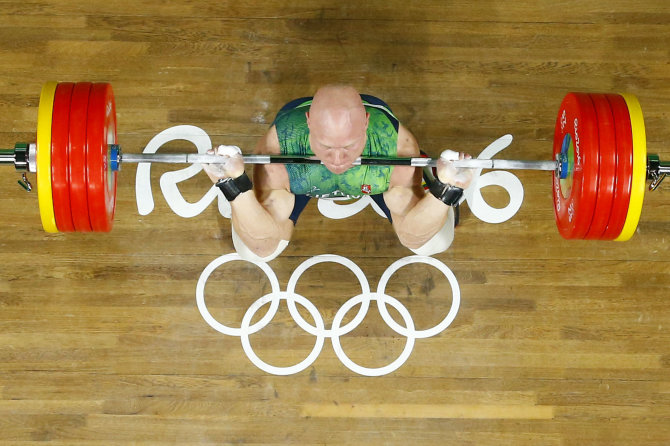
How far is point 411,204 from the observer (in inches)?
99.7

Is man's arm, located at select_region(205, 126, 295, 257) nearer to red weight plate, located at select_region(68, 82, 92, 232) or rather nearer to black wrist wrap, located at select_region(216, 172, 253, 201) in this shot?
black wrist wrap, located at select_region(216, 172, 253, 201)

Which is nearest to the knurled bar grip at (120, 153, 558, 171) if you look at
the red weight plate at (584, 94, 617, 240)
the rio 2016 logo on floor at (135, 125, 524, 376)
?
the red weight plate at (584, 94, 617, 240)

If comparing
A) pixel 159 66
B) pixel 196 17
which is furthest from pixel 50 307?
pixel 196 17

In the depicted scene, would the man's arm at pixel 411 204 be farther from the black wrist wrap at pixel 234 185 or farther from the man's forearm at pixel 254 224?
the black wrist wrap at pixel 234 185

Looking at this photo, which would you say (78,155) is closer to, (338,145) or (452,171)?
(338,145)

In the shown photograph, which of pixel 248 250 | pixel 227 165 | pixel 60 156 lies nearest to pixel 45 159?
pixel 60 156

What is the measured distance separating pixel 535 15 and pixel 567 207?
3.74 ft

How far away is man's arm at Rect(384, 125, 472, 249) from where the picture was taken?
7.77 ft

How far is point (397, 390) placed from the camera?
9.25ft

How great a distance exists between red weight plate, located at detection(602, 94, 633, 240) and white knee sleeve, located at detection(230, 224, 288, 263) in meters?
1.16

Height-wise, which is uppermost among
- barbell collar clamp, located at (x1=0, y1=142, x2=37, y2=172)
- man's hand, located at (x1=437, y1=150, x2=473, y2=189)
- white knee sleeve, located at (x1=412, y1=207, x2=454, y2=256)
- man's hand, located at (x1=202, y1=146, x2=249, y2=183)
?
barbell collar clamp, located at (x1=0, y1=142, x2=37, y2=172)

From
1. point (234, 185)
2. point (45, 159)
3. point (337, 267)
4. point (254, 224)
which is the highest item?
point (45, 159)

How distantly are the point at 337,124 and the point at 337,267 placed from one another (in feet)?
3.02

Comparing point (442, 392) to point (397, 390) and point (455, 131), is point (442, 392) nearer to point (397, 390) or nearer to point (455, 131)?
point (397, 390)
